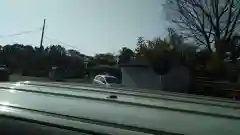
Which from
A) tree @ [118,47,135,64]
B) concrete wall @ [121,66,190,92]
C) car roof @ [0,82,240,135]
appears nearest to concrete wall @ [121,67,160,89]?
concrete wall @ [121,66,190,92]

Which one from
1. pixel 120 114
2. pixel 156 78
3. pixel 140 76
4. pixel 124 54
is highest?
pixel 124 54

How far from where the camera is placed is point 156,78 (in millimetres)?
24531

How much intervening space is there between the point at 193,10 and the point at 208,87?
33.8 feet

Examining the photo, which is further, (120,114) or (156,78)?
(156,78)

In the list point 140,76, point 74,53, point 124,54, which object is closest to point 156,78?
point 140,76

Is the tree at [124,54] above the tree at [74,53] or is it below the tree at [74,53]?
below

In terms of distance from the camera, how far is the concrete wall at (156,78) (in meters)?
24.1

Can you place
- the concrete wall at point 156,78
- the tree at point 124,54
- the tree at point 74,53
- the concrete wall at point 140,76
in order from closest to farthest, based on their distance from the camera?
the concrete wall at point 156,78 → the concrete wall at point 140,76 → the tree at point 124,54 → the tree at point 74,53

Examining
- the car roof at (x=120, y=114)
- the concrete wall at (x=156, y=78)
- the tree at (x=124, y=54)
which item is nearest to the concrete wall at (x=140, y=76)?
the concrete wall at (x=156, y=78)

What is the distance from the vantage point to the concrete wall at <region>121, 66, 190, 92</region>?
24.1 m

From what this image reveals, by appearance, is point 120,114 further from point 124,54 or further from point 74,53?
point 74,53

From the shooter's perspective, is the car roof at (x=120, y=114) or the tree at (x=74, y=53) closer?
the car roof at (x=120, y=114)

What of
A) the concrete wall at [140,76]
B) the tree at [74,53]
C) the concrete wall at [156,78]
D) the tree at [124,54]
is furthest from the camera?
the tree at [74,53]

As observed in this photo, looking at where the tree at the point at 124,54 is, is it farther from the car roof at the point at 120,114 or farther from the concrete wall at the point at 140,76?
the car roof at the point at 120,114
